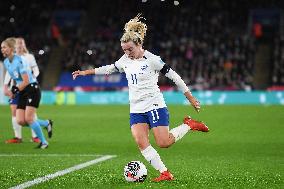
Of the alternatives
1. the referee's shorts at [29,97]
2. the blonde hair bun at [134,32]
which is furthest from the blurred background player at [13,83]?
the blonde hair bun at [134,32]

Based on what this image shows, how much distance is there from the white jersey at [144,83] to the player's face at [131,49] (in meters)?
0.10

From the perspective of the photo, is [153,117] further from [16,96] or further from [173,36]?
[173,36]

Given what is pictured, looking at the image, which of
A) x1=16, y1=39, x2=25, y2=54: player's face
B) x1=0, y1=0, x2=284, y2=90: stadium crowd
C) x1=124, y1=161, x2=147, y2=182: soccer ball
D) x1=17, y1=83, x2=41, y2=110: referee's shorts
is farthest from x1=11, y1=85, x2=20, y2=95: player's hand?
x1=0, y1=0, x2=284, y2=90: stadium crowd

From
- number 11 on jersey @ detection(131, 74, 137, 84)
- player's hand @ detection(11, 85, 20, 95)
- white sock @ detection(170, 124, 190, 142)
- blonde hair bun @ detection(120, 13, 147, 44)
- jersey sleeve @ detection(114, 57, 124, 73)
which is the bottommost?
white sock @ detection(170, 124, 190, 142)

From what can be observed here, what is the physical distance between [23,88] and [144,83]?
569cm

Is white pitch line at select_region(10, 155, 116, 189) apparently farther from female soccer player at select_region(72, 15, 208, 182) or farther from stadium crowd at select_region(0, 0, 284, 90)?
stadium crowd at select_region(0, 0, 284, 90)

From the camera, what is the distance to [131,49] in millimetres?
9477

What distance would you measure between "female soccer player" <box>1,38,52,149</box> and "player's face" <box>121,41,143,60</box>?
5.38 meters

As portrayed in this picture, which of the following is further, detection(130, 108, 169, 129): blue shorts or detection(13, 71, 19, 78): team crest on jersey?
detection(13, 71, 19, 78): team crest on jersey

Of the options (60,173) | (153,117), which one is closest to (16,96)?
(60,173)

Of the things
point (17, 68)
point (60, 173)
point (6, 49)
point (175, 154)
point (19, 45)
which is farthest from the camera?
point (19, 45)

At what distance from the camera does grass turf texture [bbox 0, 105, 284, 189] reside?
9.43 metres

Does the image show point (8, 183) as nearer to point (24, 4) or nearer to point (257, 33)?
point (257, 33)

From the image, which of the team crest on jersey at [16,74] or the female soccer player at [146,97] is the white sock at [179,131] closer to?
the female soccer player at [146,97]
